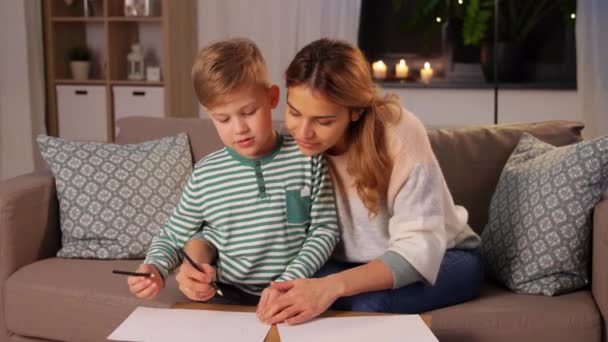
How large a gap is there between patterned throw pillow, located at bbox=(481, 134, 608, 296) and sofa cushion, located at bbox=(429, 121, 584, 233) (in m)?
0.26

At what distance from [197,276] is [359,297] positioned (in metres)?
0.30

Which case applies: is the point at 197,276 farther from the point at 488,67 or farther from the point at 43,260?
the point at 488,67

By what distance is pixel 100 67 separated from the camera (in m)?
4.69

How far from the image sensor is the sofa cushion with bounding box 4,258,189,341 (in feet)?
6.46

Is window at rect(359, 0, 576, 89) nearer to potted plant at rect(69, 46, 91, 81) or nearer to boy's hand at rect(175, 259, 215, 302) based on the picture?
potted plant at rect(69, 46, 91, 81)

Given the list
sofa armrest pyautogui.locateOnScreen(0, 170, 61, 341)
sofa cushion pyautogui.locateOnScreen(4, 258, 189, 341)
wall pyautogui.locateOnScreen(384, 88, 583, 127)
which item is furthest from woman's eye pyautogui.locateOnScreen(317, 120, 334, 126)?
wall pyautogui.locateOnScreen(384, 88, 583, 127)

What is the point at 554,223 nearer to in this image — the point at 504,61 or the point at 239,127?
the point at 239,127

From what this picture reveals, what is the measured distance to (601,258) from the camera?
1.78 meters

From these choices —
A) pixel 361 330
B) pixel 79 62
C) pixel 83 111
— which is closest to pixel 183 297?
pixel 361 330

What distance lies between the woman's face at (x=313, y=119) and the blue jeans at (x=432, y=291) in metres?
0.27

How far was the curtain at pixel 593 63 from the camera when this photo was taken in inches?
146

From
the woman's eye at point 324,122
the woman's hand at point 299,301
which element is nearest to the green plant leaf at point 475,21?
the woman's eye at point 324,122

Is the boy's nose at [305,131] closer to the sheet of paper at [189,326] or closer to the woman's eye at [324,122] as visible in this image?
the woman's eye at [324,122]

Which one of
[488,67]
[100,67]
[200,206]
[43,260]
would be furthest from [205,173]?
[100,67]
